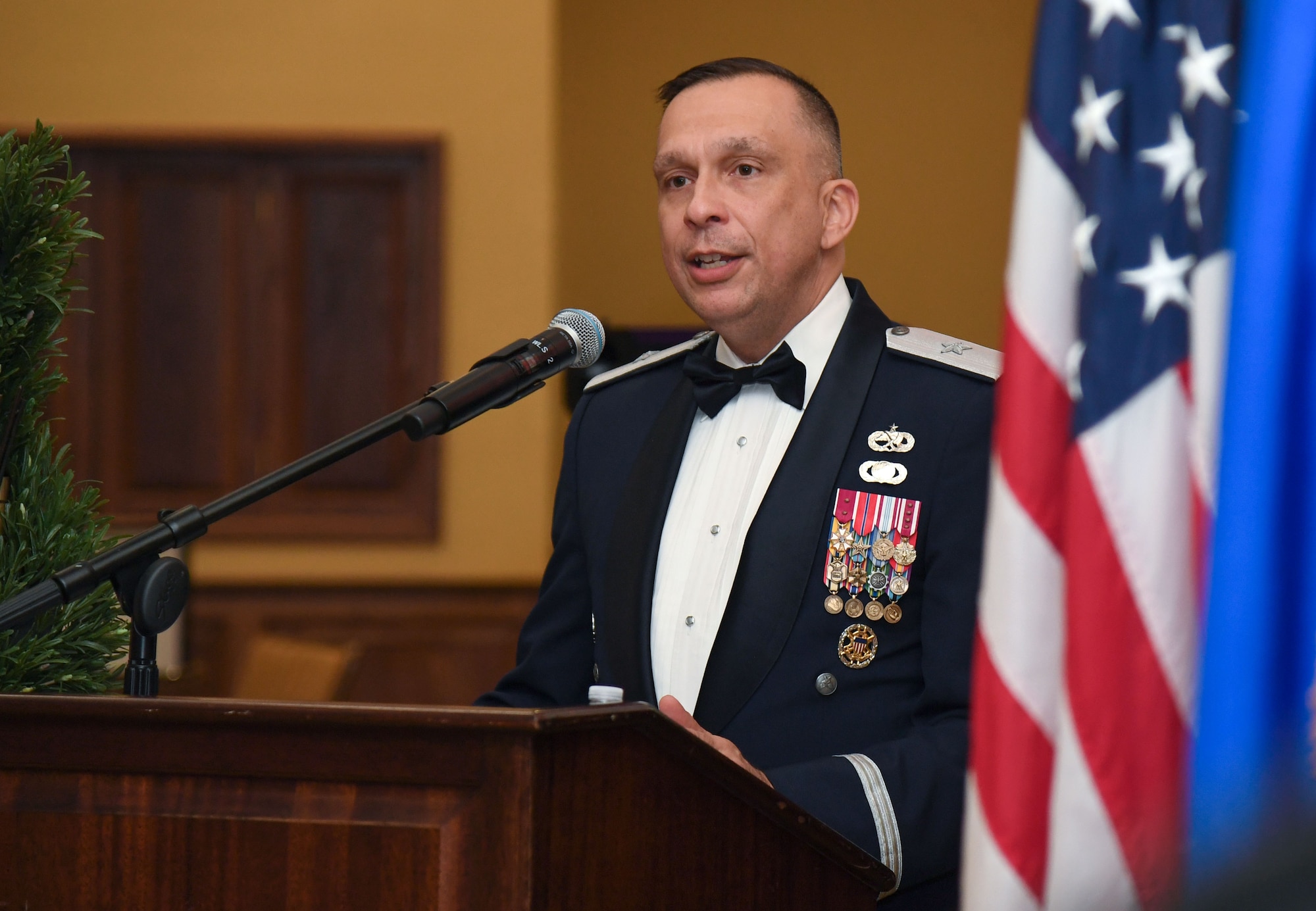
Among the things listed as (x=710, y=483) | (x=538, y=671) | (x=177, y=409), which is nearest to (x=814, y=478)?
(x=710, y=483)

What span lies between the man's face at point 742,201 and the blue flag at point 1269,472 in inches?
37.0

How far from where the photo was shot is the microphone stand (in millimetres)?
1181

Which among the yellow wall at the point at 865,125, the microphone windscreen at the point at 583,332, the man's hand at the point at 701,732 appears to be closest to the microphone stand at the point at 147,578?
the microphone windscreen at the point at 583,332

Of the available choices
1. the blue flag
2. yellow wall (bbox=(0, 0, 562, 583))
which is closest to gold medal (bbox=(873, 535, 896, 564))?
the blue flag

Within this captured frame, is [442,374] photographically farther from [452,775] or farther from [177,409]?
[452,775]

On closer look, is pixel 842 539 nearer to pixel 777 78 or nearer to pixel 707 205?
pixel 707 205

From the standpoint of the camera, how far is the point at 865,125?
550 cm

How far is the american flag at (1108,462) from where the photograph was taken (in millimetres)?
938

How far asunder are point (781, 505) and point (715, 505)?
4.1 inches

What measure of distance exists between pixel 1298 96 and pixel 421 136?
4246mm

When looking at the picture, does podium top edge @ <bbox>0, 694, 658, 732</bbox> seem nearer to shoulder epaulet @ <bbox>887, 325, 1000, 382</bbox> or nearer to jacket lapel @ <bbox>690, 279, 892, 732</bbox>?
jacket lapel @ <bbox>690, 279, 892, 732</bbox>

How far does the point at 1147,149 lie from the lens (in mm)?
959

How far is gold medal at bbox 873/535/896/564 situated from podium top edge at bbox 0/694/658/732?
2.19ft

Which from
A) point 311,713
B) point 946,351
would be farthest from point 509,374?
point 946,351
